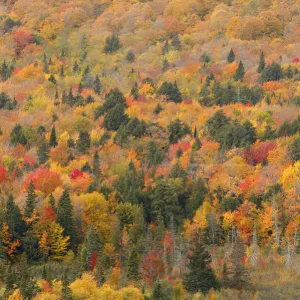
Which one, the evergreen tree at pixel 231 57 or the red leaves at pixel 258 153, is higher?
the evergreen tree at pixel 231 57

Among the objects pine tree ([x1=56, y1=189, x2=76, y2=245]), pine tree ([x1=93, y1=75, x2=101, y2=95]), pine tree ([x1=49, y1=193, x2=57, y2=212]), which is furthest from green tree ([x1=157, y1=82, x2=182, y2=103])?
pine tree ([x1=56, y1=189, x2=76, y2=245])

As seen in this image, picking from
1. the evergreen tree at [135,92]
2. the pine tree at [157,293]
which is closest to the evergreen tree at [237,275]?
the pine tree at [157,293]

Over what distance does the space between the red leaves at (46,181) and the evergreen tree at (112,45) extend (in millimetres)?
72122

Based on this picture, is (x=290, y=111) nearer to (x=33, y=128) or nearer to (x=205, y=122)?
(x=205, y=122)

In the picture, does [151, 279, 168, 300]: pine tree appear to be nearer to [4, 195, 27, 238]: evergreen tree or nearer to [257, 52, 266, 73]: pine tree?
[4, 195, 27, 238]: evergreen tree

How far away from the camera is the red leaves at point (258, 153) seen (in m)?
85.8

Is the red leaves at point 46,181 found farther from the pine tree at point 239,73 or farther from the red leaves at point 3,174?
the pine tree at point 239,73

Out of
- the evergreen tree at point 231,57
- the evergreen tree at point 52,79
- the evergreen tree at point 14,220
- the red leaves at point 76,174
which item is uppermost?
the evergreen tree at point 231,57

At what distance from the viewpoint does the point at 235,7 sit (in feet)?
541

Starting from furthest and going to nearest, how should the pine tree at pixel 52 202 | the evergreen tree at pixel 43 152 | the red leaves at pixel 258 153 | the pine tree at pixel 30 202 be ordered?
the evergreen tree at pixel 43 152 < the red leaves at pixel 258 153 < the pine tree at pixel 52 202 < the pine tree at pixel 30 202

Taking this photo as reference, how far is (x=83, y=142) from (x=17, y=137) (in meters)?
11.0

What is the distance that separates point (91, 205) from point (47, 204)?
554 cm

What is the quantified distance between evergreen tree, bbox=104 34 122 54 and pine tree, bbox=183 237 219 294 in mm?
98939

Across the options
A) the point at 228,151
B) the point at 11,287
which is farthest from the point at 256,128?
the point at 11,287
